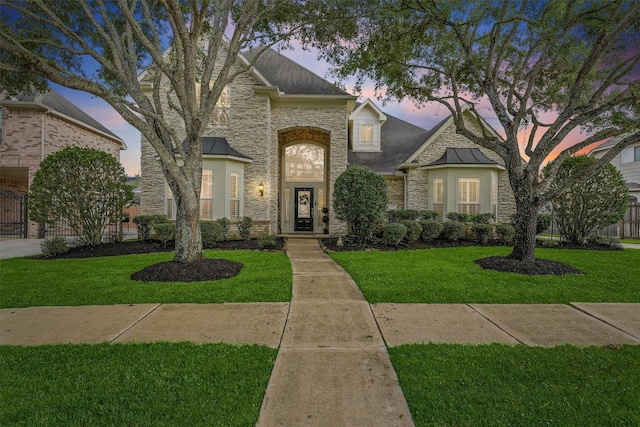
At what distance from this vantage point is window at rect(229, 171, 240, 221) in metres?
13.5

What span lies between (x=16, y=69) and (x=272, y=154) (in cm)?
969

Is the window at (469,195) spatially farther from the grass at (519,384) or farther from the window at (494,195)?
the grass at (519,384)

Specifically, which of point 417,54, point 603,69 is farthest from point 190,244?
point 603,69

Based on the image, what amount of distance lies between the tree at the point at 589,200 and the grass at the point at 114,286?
1028 cm

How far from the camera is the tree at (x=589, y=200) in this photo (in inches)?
429

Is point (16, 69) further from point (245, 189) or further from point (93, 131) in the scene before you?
point (93, 131)

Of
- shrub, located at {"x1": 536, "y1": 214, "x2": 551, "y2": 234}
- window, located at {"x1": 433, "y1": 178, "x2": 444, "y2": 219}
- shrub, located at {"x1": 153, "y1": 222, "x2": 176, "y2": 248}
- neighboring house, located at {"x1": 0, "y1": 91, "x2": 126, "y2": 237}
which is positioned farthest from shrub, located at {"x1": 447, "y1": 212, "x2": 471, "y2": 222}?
neighboring house, located at {"x1": 0, "y1": 91, "x2": 126, "y2": 237}

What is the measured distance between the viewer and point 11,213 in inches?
645

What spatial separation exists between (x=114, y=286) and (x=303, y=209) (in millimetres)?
11269

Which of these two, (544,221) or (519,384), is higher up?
(544,221)

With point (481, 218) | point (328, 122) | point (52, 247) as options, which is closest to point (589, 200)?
point (481, 218)

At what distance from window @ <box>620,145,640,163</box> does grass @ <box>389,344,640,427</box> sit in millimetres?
26779

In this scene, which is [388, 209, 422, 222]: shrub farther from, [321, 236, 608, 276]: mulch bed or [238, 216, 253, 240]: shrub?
[238, 216, 253, 240]: shrub

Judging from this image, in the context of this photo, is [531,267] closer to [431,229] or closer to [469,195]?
[431,229]
